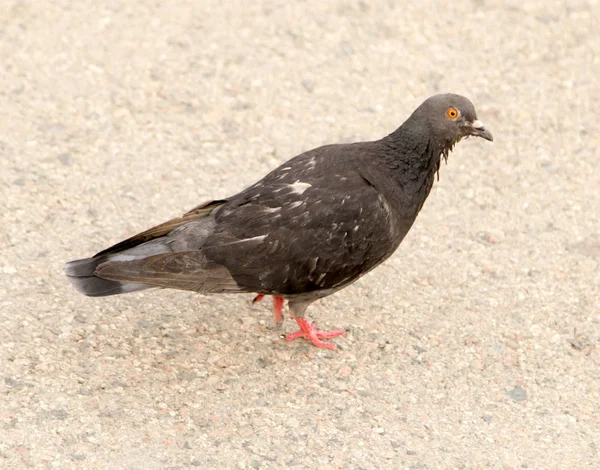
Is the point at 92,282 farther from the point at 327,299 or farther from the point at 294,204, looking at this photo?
the point at 327,299

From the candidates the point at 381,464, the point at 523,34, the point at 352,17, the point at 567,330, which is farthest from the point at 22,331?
the point at 523,34

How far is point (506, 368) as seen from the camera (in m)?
6.28

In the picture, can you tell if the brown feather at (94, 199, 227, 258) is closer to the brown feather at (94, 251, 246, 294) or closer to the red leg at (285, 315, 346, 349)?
the brown feather at (94, 251, 246, 294)

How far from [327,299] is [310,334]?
2.07 feet

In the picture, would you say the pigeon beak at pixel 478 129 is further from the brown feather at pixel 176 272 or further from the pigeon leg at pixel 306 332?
the brown feather at pixel 176 272

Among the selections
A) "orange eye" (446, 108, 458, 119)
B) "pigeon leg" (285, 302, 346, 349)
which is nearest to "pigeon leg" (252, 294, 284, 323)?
"pigeon leg" (285, 302, 346, 349)

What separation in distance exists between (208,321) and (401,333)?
1.30 metres

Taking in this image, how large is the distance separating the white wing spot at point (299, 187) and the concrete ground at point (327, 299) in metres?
1.07

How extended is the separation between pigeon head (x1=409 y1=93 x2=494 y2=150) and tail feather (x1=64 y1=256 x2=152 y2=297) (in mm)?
2084

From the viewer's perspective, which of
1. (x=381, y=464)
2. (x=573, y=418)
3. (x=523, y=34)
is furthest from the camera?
(x=523, y=34)

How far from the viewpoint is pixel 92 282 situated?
573 cm

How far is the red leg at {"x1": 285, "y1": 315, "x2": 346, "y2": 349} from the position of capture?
634 centimetres

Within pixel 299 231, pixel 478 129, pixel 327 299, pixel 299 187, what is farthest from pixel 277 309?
pixel 478 129

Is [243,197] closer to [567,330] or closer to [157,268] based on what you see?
[157,268]
